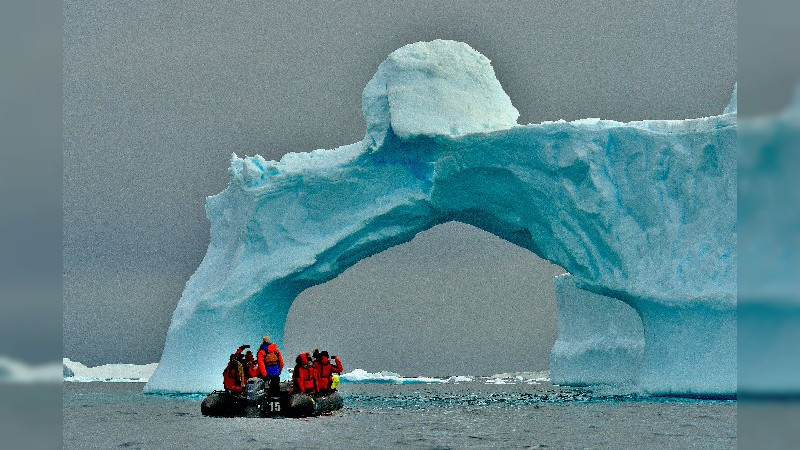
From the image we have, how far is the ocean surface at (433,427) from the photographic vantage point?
40.0 ft

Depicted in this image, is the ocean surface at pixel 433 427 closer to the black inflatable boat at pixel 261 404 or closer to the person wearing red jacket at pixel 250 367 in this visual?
the black inflatable boat at pixel 261 404

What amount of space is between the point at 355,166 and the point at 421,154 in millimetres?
1443

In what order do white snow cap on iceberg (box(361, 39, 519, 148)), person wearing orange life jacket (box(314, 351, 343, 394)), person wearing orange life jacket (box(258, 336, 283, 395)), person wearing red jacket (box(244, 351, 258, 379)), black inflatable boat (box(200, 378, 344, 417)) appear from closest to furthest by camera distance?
person wearing orange life jacket (box(258, 336, 283, 395)) < black inflatable boat (box(200, 378, 344, 417)) < person wearing red jacket (box(244, 351, 258, 379)) < person wearing orange life jacket (box(314, 351, 343, 394)) < white snow cap on iceberg (box(361, 39, 519, 148))

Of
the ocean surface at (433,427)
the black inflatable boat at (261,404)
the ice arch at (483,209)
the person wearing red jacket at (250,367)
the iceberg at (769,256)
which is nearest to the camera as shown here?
the iceberg at (769,256)

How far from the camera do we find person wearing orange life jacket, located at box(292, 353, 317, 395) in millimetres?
15547

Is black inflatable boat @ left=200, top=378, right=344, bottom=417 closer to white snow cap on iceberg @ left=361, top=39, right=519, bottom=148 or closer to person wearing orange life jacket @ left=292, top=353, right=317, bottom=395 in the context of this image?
person wearing orange life jacket @ left=292, top=353, right=317, bottom=395

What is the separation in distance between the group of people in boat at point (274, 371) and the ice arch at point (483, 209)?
566 centimetres

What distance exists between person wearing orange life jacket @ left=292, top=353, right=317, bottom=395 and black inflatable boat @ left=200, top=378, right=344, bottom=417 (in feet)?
0.48

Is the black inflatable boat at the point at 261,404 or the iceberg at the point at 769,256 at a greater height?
the iceberg at the point at 769,256

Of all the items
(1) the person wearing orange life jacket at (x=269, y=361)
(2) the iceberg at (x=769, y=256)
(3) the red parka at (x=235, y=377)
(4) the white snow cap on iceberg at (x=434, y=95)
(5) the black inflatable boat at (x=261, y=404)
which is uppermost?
(4) the white snow cap on iceberg at (x=434, y=95)

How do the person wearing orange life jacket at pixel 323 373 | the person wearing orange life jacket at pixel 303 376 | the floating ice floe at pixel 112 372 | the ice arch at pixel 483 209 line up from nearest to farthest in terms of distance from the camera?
1. the person wearing orange life jacket at pixel 303 376
2. the person wearing orange life jacket at pixel 323 373
3. the ice arch at pixel 483 209
4. the floating ice floe at pixel 112 372

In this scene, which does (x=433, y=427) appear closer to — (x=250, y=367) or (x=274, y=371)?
(x=274, y=371)

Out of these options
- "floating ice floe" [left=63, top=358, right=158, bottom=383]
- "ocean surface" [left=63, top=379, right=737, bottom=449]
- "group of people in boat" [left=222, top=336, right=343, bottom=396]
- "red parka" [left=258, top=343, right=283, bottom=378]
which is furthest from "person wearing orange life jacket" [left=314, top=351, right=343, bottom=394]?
"floating ice floe" [left=63, top=358, right=158, bottom=383]

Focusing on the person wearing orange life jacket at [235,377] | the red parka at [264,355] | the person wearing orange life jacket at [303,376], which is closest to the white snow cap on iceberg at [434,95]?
the person wearing orange life jacket at [303,376]
